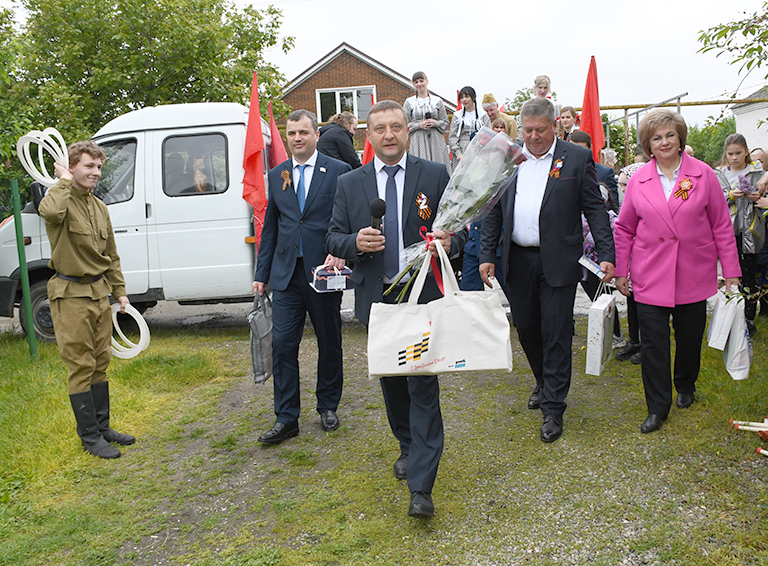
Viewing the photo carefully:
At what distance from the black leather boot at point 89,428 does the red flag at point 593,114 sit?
6211mm

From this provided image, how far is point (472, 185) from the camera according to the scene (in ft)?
10.8

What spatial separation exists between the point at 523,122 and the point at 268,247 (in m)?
2.09

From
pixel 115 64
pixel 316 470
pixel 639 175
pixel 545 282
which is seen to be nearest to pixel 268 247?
pixel 316 470

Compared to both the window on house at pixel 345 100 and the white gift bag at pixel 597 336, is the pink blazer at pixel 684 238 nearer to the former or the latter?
the white gift bag at pixel 597 336

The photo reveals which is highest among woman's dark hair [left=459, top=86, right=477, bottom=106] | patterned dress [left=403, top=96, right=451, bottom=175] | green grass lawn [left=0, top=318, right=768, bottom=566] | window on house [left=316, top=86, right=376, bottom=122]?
window on house [left=316, top=86, right=376, bottom=122]

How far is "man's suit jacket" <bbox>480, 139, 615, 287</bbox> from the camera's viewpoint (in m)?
4.31

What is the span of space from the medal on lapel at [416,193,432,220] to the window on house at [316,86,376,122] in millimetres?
30635

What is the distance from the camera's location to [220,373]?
6398mm

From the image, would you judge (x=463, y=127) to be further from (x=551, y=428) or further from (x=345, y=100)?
(x=345, y=100)

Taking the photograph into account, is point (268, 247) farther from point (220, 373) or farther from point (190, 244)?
point (190, 244)

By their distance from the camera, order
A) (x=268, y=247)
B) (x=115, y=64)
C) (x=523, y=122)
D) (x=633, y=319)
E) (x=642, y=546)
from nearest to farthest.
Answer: (x=642, y=546), (x=523, y=122), (x=268, y=247), (x=633, y=319), (x=115, y=64)

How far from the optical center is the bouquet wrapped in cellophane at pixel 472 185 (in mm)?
3252

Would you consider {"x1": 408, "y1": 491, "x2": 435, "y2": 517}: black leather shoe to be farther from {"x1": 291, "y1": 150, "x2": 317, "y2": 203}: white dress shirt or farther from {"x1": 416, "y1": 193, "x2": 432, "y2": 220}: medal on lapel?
{"x1": 291, "y1": 150, "x2": 317, "y2": 203}: white dress shirt

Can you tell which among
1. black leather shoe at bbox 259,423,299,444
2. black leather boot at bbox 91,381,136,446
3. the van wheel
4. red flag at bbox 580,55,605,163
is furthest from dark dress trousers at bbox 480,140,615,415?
the van wheel
